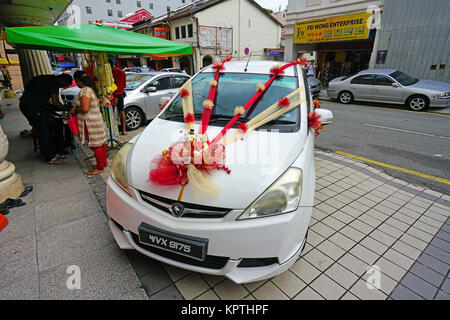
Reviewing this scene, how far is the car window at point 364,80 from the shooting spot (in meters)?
10.7

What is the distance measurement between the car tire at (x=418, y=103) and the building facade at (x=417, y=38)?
454 centimetres

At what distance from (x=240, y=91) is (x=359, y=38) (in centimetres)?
1533

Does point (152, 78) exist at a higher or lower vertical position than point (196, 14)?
lower

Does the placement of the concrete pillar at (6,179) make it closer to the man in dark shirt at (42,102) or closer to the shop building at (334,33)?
the man in dark shirt at (42,102)

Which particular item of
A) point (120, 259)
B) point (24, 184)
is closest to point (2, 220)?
point (24, 184)

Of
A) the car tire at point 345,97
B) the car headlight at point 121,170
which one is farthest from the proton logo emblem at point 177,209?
the car tire at point 345,97

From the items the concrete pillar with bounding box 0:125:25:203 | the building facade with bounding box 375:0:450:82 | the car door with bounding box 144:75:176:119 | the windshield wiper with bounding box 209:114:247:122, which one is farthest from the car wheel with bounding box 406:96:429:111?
the concrete pillar with bounding box 0:125:25:203

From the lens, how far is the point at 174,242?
181 centimetres

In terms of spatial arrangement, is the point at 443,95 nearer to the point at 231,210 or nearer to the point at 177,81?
the point at 177,81

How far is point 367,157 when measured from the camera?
5.20 meters

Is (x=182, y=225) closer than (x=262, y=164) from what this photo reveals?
Yes

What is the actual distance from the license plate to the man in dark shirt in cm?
372

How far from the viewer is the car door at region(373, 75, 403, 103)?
998 cm
